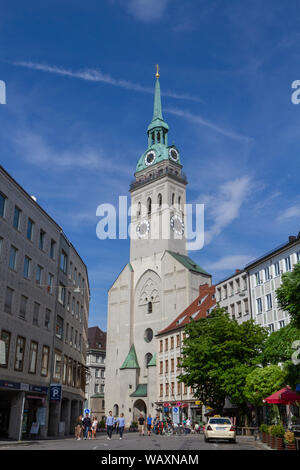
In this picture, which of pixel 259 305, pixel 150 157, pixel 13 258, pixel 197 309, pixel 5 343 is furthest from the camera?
pixel 150 157

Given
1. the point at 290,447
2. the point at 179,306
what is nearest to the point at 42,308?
the point at 290,447

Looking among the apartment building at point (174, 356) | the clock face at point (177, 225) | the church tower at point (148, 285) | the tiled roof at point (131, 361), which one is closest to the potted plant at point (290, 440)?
the apartment building at point (174, 356)

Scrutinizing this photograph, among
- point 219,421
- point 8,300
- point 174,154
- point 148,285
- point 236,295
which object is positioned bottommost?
point 219,421

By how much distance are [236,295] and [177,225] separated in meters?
33.7

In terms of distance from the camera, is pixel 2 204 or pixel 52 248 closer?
pixel 2 204

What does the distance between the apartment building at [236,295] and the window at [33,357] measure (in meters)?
23.2

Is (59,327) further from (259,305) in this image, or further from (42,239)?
(259,305)

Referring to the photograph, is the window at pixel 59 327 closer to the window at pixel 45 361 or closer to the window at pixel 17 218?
the window at pixel 45 361

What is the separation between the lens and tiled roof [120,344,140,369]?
81750 millimetres

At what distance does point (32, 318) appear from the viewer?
3528cm

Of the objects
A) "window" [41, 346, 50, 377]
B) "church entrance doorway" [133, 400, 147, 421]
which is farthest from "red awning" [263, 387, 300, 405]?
"church entrance doorway" [133, 400, 147, 421]

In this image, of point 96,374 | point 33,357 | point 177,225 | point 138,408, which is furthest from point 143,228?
point 33,357

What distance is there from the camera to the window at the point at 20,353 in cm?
3244
